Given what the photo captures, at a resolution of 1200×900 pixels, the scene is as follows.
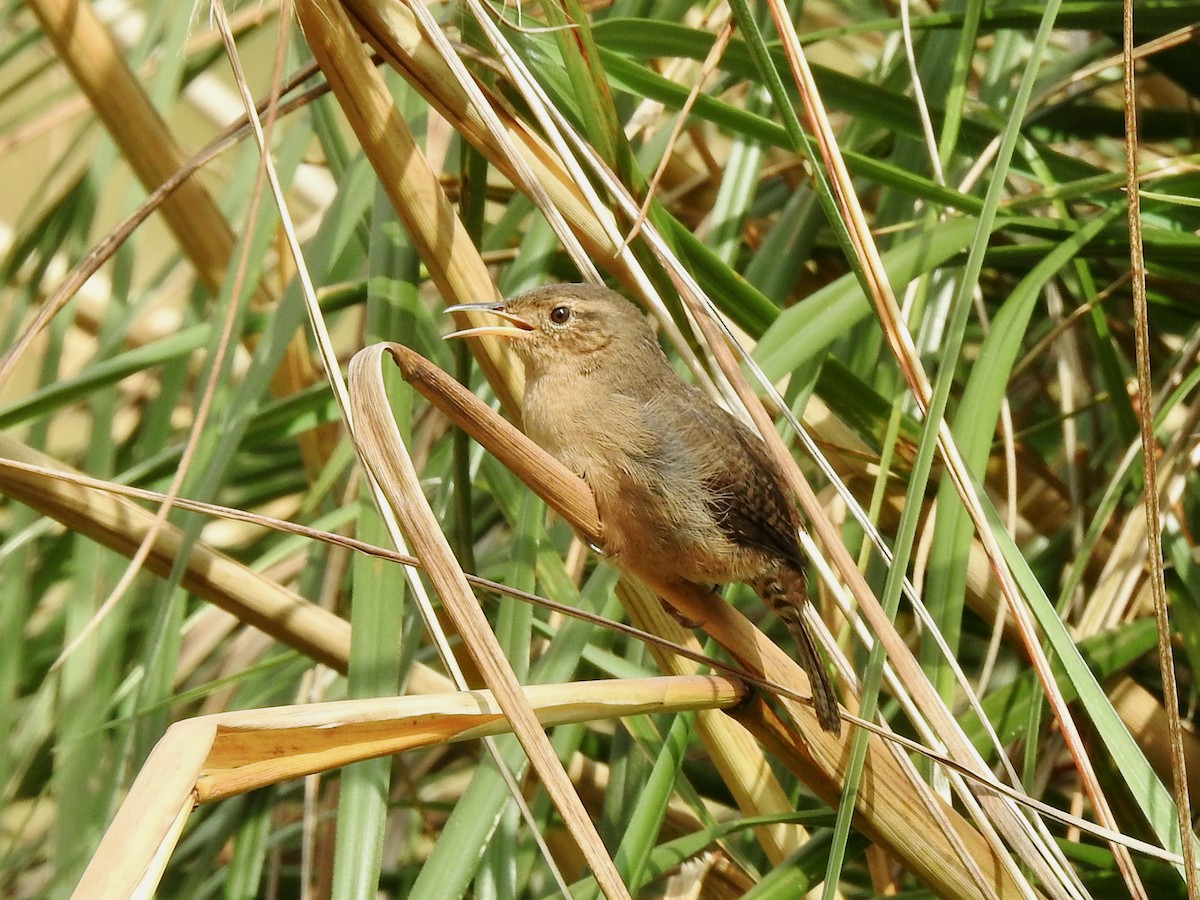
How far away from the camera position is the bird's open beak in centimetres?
135

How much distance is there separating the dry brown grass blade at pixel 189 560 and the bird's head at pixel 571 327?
0.44 meters

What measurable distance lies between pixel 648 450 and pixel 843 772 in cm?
54

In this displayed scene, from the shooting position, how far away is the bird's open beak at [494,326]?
135 centimetres

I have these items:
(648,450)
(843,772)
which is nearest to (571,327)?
(648,450)

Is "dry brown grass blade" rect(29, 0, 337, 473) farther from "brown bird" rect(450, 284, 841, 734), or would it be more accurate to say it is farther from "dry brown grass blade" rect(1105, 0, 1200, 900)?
"dry brown grass blade" rect(1105, 0, 1200, 900)

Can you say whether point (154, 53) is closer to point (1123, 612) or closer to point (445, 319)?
point (445, 319)

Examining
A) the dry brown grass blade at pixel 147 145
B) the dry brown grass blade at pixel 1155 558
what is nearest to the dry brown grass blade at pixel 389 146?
the dry brown grass blade at pixel 147 145

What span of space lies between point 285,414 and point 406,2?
0.72 meters

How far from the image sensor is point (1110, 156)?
2.42 m

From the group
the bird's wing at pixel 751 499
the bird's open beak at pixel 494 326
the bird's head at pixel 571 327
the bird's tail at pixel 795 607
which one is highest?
the bird's open beak at pixel 494 326

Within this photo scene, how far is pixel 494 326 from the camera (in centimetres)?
150

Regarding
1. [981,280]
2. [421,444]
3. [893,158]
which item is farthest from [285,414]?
[981,280]

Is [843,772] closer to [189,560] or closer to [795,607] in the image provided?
[795,607]

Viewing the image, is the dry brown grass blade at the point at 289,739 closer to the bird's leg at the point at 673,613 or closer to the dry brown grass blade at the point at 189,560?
the bird's leg at the point at 673,613
